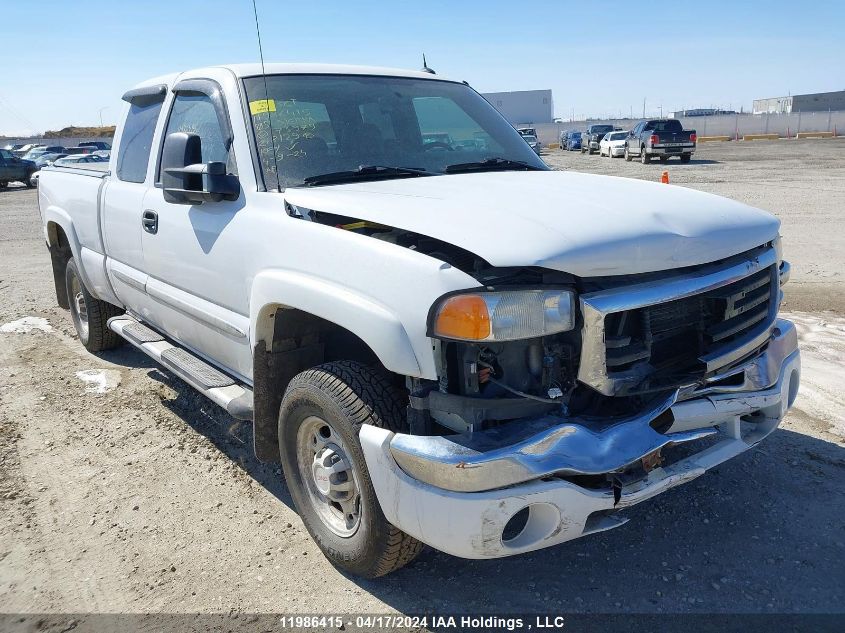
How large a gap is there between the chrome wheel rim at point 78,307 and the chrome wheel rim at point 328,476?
3.79 metres

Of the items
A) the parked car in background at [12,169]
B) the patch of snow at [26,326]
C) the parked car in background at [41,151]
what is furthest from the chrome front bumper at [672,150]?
the parked car in background at [41,151]

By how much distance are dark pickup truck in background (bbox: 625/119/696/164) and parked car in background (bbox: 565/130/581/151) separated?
17.1 metres

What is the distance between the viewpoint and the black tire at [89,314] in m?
6.11

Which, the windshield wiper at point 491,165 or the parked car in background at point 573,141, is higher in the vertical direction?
the windshield wiper at point 491,165

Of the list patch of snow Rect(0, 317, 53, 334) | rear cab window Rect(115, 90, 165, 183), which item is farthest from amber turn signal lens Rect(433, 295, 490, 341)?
patch of snow Rect(0, 317, 53, 334)

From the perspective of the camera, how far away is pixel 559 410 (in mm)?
2691

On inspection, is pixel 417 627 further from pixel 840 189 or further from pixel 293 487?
pixel 840 189

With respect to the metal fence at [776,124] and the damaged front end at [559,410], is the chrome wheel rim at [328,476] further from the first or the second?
the metal fence at [776,124]

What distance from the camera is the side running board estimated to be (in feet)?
11.8

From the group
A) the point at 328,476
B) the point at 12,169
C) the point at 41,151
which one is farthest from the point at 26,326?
the point at 41,151

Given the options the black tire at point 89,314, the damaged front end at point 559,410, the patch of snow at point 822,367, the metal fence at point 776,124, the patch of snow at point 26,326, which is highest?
the damaged front end at point 559,410

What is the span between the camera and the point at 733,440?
10.00 ft

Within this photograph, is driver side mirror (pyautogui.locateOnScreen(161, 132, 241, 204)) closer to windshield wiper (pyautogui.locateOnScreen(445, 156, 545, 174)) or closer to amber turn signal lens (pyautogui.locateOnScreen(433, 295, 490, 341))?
windshield wiper (pyautogui.locateOnScreen(445, 156, 545, 174))

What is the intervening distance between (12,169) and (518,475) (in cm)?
3162
